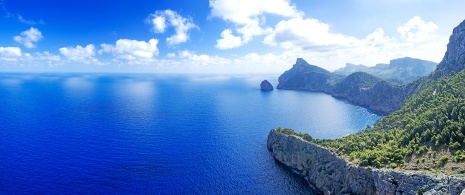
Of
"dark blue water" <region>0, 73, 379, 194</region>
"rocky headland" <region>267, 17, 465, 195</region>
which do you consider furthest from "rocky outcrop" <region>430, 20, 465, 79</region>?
"dark blue water" <region>0, 73, 379, 194</region>

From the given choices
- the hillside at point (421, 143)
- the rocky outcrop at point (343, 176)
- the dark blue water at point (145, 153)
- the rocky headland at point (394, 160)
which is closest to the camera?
the rocky outcrop at point (343, 176)

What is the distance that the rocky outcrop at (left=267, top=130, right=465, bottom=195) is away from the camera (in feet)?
186

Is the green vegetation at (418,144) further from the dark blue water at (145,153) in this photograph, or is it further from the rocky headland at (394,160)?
the dark blue water at (145,153)

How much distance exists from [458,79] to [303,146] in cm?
8042

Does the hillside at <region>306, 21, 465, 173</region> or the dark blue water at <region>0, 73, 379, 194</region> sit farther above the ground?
the hillside at <region>306, 21, 465, 173</region>

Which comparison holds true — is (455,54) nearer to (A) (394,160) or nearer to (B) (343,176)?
(A) (394,160)

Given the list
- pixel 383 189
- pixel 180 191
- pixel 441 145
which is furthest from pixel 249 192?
pixel 441 145

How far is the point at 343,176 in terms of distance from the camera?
3088 inches

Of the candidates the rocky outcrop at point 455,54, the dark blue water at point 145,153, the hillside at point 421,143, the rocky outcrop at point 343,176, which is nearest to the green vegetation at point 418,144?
the hillside at point 421,143

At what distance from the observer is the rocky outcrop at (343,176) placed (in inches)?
2234

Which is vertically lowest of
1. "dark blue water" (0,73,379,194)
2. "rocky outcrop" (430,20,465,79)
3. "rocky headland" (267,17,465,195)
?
"dark blue water" (0,73,379,194)

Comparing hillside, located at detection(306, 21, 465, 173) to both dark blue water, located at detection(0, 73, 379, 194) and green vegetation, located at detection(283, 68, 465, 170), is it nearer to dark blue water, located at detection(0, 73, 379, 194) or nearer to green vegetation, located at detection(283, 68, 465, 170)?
green vegetation, located at detection(283, 68, 465, 170)

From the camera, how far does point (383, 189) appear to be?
64.9 metres

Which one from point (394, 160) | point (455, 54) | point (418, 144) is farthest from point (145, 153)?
point (455, 54)
